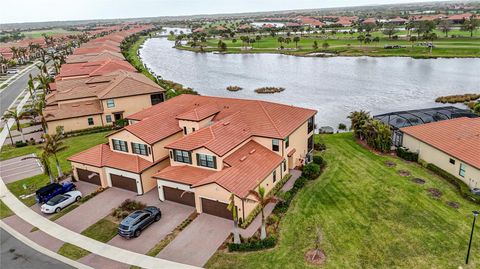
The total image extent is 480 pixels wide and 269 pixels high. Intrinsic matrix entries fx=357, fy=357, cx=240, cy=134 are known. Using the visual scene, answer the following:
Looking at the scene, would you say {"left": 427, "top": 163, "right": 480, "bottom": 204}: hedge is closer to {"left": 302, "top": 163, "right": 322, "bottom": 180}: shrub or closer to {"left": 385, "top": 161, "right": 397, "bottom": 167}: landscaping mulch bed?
{"left": 385, "top": 161, "right": 397, "bottom": 167}: landscaping mulch bed

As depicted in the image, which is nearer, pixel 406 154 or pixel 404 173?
pixel 404 173

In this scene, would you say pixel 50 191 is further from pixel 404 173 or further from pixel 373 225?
pixel 404 173

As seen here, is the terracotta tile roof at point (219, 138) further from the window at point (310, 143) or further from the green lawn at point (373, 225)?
the window at point (310, 143)

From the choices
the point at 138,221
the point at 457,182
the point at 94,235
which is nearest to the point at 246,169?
the point at 138,221

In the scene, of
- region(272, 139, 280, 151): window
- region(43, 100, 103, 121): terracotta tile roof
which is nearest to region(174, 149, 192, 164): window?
region(272, 139, 280, 151): window

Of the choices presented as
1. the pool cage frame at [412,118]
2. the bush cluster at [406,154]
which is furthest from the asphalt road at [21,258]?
the pool cage frame at [412,118]

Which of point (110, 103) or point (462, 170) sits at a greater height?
point (110, 103)

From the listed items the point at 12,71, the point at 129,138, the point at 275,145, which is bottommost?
the point at 12,71
